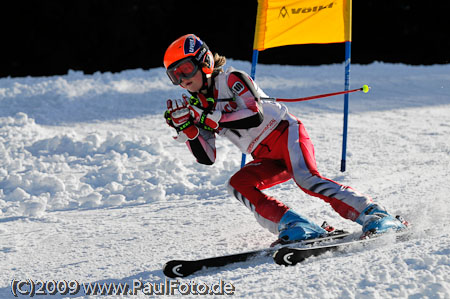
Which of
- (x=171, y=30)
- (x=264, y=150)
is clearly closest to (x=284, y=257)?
(x=264, y=150)

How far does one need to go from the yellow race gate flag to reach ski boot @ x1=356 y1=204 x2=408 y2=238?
2.45 meters

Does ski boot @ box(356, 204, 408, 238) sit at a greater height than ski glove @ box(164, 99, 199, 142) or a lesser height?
lesser

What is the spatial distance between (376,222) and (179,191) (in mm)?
2210

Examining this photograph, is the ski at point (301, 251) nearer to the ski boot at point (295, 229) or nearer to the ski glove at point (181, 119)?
the ski boot at point (295, 229)

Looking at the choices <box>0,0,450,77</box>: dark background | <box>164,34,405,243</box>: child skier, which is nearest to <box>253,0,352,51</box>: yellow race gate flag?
<box>164,34,405,243</box>: child skier

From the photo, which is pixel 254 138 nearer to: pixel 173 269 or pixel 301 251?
pixel 301 251

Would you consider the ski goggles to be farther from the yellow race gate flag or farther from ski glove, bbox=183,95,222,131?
the yellow race gate flag

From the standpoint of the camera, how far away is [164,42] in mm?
15938

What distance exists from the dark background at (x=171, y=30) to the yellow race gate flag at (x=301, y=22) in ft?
31.4

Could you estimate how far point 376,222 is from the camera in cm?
338

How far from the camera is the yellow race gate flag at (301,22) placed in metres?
5.49

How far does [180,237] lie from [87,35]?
40.8ft

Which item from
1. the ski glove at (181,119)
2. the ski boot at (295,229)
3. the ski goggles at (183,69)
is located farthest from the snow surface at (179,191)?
the ski goggles at (183,69)

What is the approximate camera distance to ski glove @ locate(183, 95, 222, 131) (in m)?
3.52
